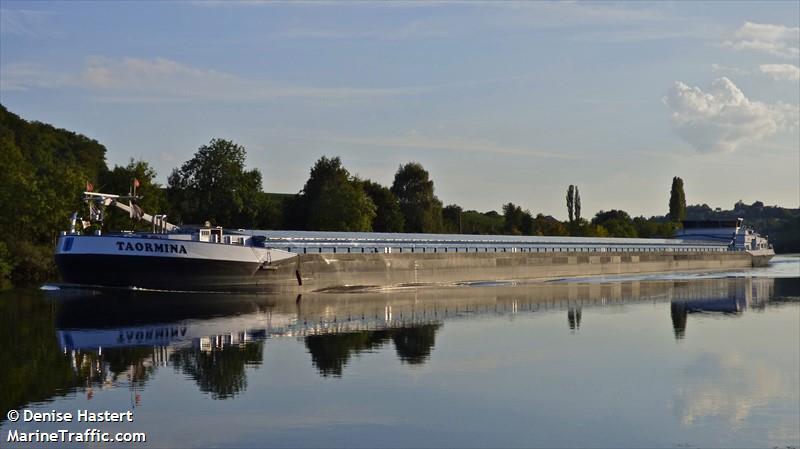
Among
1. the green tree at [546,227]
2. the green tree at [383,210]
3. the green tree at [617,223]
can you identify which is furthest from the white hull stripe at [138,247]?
the green tree at [617,223]

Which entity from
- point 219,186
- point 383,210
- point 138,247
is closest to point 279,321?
point 138,247

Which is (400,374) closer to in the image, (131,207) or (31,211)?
(131,207)

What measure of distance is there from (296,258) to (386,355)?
23.9m

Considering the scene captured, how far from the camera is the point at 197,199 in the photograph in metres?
83.3

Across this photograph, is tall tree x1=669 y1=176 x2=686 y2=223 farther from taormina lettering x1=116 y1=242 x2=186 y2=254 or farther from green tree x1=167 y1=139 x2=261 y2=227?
taormina lettering x1=116 y1=242 x2=186 y2=254

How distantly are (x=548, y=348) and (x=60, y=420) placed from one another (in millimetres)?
14873

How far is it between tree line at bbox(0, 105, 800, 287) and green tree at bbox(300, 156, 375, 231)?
97 mm

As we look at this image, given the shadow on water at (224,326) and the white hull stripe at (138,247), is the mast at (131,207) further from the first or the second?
the shadow on water at (224,326)

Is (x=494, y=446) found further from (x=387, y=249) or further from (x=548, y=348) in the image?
(x=387, y=249)

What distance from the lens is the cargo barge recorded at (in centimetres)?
4275

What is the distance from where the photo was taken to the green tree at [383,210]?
110 m

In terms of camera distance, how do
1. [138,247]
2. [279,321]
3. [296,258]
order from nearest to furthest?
[279,321] < [138,247] < [296,258]

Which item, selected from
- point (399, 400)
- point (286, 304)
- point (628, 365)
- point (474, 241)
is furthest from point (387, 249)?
point (399, 400)

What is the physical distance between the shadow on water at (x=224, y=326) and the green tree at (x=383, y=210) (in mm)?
54349
